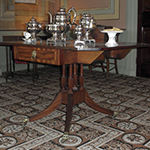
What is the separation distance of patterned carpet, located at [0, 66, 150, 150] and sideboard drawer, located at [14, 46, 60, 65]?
66 centimetres

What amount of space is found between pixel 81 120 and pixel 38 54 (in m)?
0.84

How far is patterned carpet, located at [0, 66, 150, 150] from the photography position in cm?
206

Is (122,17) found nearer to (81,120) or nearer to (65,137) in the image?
(81,120)

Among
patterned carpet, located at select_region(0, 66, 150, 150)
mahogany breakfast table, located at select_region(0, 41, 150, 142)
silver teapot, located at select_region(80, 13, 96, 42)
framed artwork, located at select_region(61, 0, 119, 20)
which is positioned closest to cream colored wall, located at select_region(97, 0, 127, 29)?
framed artwork, located at select_region(61, 0, 119, 20)

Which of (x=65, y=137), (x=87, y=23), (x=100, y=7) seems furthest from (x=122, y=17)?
(x=65, y=137)

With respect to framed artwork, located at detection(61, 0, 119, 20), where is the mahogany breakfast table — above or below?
below

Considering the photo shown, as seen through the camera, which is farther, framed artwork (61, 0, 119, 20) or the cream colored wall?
framed artwork (61, 0, 119, 20)

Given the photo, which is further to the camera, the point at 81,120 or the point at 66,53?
the point at 81,120

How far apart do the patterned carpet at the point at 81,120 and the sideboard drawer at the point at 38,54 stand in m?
0.66

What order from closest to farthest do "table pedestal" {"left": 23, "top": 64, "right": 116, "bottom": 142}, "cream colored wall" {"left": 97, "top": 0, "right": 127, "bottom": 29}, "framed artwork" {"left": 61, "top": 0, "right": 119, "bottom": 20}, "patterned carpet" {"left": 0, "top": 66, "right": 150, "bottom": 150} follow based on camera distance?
1. "patterned carpet" {"left": 0, "top": 66, "right": 150, "bottom": 150}
2. "table pedestal" {"left": 23, "top": 64, "right": 116, "bottom": 142}
3. "cream colored wall" {"left": 97, "top": 0, "right": 127, "bottom": 29}
4. "framed artwork" {"left": 61, "top": 0, "right": 119, "bottom": 20}

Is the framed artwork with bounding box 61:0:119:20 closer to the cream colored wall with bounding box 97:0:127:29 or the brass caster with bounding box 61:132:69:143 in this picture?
the cream colored wall with bounding box 97:0:127:29

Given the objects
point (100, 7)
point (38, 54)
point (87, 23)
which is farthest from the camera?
point (100, 7)

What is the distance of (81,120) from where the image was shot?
259cm

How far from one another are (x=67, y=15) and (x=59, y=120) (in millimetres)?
1130
